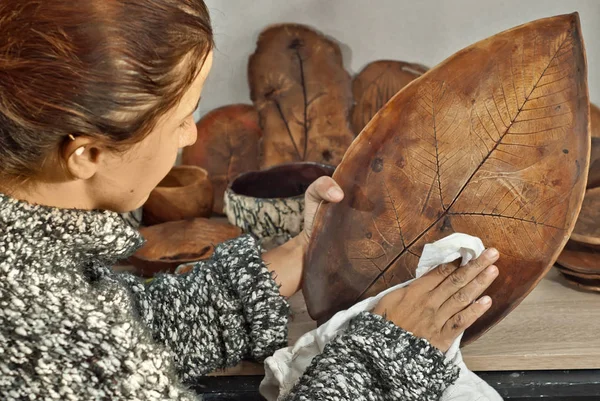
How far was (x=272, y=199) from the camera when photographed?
4.25 ft

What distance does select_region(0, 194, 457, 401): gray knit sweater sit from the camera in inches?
29.3

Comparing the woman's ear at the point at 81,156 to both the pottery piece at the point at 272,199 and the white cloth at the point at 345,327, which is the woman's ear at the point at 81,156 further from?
the pottery piece at the point at 272,199

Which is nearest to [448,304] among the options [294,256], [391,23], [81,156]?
[294,256]

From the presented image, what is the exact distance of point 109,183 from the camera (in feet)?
2.69

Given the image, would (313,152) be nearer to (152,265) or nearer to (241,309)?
(152,265)

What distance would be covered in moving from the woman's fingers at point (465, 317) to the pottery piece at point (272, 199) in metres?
0.38

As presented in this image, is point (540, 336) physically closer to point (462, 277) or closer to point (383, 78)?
point (462, 277)

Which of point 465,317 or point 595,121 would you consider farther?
point 595,121

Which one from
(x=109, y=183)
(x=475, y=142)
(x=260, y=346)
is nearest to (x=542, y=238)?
(x=475, y=142)

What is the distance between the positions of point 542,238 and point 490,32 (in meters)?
0.69

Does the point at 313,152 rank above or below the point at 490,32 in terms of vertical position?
below

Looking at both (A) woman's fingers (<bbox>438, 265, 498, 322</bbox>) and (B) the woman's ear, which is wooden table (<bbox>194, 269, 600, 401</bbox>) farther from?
(B) the woman's ear

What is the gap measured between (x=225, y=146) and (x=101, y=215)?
0.84 metres

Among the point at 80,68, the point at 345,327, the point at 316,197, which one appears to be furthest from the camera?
the point at 316,197
